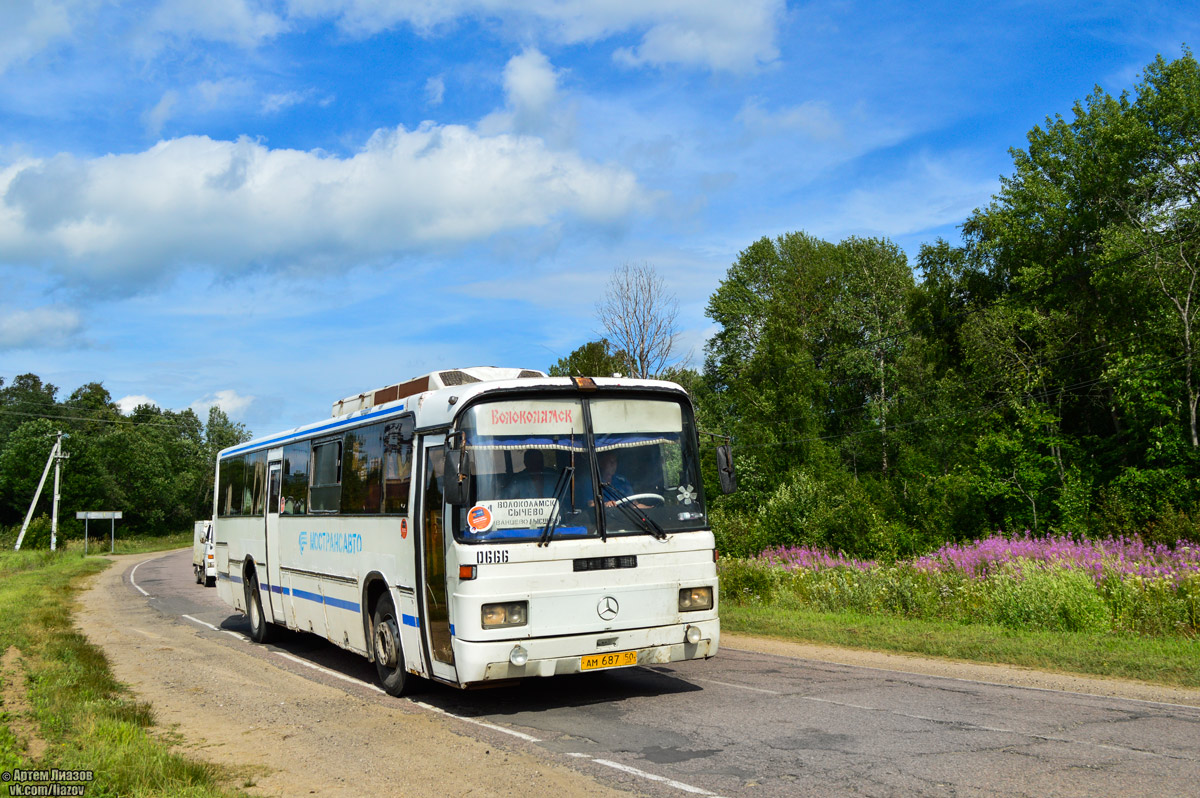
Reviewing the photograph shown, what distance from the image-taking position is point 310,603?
13.0 m

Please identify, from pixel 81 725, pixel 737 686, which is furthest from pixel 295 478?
pixel 737 686

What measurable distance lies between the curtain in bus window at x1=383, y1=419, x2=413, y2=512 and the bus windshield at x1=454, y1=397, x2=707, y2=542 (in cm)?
136

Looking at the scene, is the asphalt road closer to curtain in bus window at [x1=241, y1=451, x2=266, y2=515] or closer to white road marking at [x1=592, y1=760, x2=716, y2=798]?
white road marking at [x1=592, y1=760, x2=716, y2=798]

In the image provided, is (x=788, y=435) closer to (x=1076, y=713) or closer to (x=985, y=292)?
(x=985, y=292)

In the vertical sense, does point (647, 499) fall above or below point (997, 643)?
above

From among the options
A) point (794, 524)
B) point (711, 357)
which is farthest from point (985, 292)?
point (794, 524)

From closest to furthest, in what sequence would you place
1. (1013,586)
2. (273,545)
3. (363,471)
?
(363,471), (1013,586), (273,545)

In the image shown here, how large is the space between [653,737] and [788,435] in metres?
46.8

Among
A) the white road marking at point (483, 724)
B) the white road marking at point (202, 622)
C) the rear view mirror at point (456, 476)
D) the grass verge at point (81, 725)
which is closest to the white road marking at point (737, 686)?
the white road marking at point (483, 724)

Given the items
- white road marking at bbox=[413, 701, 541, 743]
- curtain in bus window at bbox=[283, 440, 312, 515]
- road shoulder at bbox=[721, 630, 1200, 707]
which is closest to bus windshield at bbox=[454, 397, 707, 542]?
white road marking at bbox=[413, 701, 541, 743]

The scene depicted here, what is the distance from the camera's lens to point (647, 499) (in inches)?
363

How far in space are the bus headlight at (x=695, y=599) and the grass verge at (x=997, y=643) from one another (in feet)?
14.7

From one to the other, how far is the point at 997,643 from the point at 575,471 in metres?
6.75

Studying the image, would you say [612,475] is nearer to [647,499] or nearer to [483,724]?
[647,499]
